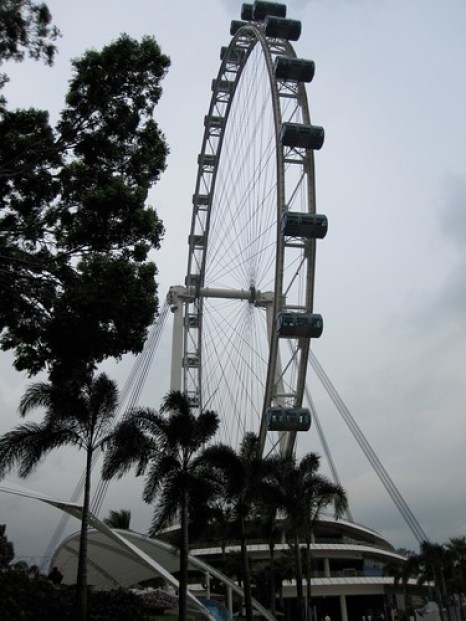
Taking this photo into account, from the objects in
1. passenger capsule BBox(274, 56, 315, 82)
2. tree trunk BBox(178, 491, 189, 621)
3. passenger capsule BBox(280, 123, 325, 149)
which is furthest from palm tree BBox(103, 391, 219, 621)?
passenger capsule BBox(274, 56, 315, 82)

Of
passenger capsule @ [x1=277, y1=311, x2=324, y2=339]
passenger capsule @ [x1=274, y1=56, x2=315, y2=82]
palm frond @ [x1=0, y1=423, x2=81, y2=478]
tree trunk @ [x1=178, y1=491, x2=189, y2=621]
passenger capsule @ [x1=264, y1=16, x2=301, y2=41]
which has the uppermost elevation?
passenger capsule @ [x1=264, y1=16, x2=301, y2=41]

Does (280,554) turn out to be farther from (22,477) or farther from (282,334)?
(22,477)

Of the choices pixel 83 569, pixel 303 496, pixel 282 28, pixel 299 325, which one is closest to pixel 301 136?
pixel 282 28

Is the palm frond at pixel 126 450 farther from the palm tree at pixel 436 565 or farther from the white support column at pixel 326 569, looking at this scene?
the white support column at pixel 326 569

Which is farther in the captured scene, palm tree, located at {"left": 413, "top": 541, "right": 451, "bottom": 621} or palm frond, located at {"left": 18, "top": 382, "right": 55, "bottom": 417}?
palm tree, located at {"left": 413, "top": 541, "right": 451, "bottom": 621}

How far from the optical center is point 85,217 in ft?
56.8

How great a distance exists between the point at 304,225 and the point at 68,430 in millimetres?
18435

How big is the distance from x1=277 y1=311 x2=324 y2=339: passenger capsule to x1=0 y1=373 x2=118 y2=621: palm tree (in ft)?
47.2

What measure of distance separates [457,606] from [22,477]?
49.6 metres

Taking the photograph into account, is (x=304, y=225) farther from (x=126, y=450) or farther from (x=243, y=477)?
(x=126, y=450)

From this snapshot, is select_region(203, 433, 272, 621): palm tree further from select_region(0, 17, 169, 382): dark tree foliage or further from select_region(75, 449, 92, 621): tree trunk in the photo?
select_region(0, 17, 169, 382): dark tree foliage

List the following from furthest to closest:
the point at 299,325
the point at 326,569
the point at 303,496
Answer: the point at 326,569 < the point at 299,325 < the point at 303,496

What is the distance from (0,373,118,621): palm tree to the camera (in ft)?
71.5

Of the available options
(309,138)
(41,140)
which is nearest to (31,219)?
(41,140)
